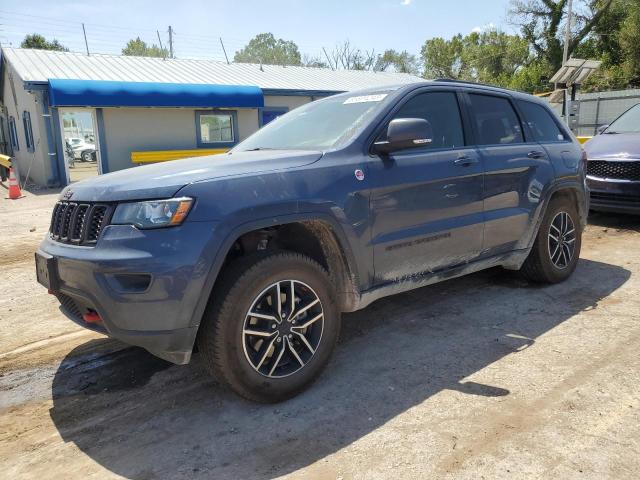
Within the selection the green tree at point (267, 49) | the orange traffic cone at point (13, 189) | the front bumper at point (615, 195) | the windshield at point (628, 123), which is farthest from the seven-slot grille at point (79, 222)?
the green tree at point (267, 49)

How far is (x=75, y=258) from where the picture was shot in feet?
8.91

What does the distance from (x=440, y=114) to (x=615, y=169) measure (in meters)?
4.70

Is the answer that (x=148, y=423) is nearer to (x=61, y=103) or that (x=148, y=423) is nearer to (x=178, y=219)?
(x=178, y=219)

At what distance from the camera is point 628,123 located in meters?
8.41

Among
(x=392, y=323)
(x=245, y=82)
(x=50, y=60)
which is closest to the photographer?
(x=392, y=323)

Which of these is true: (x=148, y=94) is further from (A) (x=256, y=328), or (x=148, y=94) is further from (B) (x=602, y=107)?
(B) (x=602, y=107)

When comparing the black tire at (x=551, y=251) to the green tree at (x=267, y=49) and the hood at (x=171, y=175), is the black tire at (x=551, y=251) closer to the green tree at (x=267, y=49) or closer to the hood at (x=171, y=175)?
the hood at (x=171, y=175)

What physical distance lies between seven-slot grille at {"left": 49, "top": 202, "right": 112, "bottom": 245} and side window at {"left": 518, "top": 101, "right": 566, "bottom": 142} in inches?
149

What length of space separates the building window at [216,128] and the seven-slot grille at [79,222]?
1577cm

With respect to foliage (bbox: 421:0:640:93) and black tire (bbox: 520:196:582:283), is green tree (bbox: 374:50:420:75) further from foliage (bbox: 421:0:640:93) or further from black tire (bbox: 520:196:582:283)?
black tire (bbox: 520:196:582:283)

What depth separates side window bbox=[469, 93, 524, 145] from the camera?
424 centimetres

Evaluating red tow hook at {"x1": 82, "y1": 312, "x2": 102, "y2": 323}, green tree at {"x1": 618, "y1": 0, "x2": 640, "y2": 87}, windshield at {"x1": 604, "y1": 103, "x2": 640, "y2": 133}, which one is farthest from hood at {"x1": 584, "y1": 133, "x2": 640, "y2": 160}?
green tree at {"x1": 618, "y1": 0, "x2": 640, "y2": 87}

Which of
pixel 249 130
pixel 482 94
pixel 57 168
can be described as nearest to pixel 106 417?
pixel 482 94

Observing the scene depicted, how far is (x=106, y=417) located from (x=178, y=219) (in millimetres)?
1260
